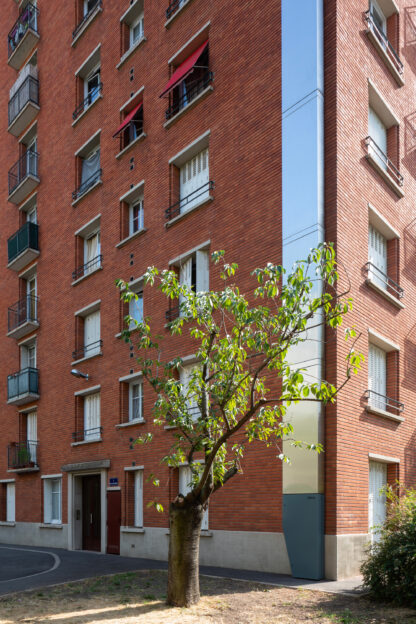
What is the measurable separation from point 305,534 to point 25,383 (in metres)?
15.8

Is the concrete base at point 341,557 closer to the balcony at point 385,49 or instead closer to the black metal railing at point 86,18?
the balcony at point 385,49

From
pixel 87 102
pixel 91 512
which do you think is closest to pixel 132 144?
pixel 87 102

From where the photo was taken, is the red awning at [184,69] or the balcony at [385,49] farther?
the red awning at [184,69]

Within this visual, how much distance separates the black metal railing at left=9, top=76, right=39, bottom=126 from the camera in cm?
2930

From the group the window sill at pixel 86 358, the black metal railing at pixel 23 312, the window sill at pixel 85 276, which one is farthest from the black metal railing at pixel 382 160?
the black metal railing at pixel 23 312

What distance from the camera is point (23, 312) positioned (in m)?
28.7

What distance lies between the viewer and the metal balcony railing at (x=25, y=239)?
27516 mm

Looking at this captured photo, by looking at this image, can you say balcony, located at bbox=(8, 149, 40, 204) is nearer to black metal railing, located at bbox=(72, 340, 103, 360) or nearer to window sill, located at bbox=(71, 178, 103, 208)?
window sill, located at bbox=(71, 178, 103, 208)

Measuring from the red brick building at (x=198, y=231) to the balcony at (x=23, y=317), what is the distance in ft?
0.35

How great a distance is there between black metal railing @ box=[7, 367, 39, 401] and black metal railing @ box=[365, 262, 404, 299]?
14.8 m

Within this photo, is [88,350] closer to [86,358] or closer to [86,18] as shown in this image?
[86,358]

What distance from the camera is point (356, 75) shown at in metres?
16.4

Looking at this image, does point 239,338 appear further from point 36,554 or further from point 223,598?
point 36,554

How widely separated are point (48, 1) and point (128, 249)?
1459cm
